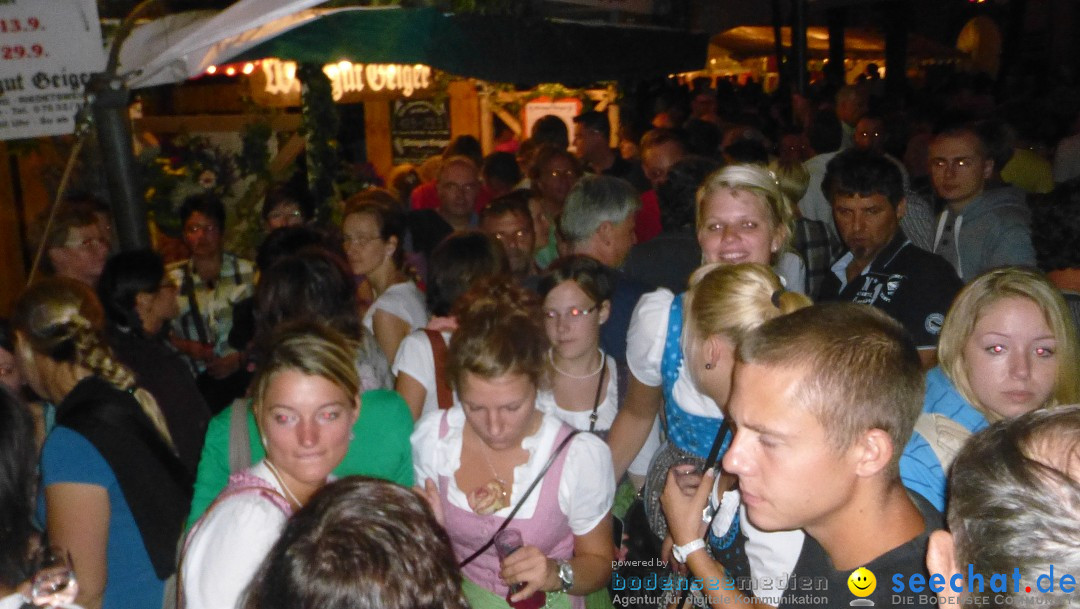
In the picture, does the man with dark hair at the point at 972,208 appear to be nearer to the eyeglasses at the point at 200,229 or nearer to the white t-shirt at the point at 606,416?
the white t-shirt at the point at 606,416

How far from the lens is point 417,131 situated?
10078 millimetres

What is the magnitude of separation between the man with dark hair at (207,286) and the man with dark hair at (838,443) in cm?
383

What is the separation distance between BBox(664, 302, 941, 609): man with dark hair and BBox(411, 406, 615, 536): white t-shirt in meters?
0.95

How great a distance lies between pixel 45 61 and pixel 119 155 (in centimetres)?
54

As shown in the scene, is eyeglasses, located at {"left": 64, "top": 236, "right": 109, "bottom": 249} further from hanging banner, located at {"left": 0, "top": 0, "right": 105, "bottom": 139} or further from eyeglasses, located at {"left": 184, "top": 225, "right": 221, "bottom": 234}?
hanging banner, located at {"left": 0, "top": 0, "right": 105, "bottom": 139}

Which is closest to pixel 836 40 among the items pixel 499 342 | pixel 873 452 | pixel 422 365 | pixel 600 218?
Result: pixel 600 218

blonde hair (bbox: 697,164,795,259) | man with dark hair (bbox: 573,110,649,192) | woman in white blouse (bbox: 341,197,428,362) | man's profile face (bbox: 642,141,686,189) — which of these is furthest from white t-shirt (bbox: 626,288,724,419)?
man with dark hair (bbox: 573,110,649,192)

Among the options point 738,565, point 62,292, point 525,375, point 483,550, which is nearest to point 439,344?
point 525,375

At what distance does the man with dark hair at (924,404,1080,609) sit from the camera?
1251 mm

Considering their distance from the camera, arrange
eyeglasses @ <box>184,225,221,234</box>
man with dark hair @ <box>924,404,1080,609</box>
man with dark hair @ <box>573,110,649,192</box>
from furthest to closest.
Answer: man with dark hair @ <box>573,110,649,192</box> < eyeglasses @ <box>184,225,221,234</box> < man with dark hair @ <box>924,404,1080,609</box>

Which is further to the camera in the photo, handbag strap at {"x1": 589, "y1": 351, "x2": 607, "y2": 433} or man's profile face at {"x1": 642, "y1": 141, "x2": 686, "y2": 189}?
man's profile face at {"x1": 642, "y1": 141, "x2": 686, "y2": 189}

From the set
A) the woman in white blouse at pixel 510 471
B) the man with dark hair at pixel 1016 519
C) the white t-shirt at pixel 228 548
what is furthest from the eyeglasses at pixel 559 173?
the man with dark hair at pixel 1016 519

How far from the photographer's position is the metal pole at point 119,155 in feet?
13.6

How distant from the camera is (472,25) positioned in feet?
17.1
